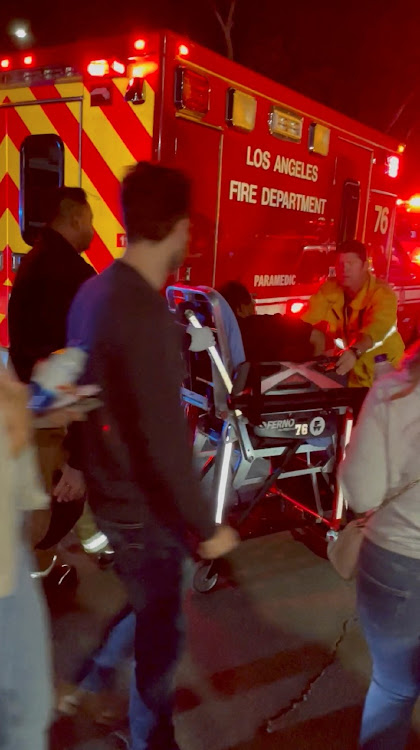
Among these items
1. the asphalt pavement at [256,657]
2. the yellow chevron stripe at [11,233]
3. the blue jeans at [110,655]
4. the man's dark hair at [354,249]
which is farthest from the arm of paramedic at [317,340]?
the blue jeans at [110,655]

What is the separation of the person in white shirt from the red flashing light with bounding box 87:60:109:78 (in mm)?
3155

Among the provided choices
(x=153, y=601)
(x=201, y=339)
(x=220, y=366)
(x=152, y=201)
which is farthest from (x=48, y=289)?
(x=153, y=601)

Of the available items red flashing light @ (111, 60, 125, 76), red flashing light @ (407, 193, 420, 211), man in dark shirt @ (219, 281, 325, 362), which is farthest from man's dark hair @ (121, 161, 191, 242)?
red flashing light @ (407, 193, 420, 211)

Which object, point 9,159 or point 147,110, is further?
point 9,159

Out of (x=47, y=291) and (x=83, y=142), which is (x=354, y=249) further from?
(x=47, y=291)

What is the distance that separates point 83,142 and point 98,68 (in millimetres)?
451

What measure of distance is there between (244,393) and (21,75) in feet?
9.21

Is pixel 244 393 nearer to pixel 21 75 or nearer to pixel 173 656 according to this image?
pixel 173 656

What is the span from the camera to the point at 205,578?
361 centimetres

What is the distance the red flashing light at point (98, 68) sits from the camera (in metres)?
4.26

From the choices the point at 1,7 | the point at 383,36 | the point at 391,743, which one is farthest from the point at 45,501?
the point at 1,7

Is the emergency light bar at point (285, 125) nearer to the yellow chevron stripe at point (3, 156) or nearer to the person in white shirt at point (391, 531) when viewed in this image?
the yellow chevron stripe at point (3, 156)

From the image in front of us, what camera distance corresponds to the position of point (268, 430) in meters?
3.52

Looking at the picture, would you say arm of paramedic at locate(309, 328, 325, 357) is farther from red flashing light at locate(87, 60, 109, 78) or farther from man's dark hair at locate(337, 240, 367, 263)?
red flashing light at locate(87, 60, 109, 78)
